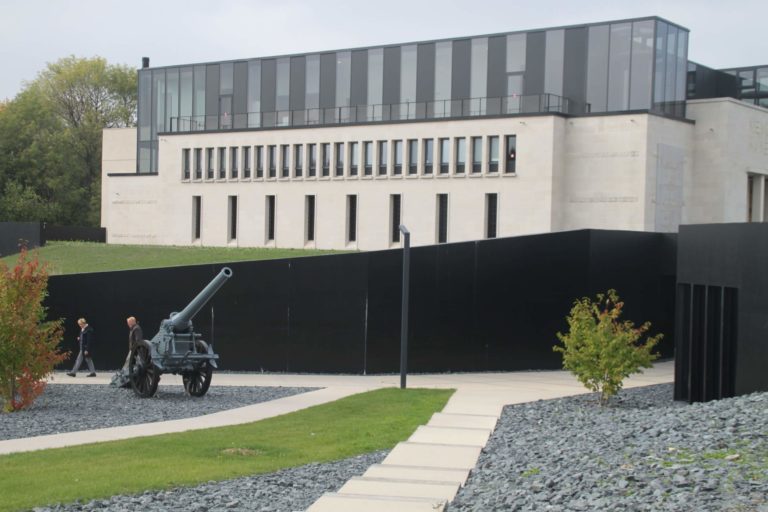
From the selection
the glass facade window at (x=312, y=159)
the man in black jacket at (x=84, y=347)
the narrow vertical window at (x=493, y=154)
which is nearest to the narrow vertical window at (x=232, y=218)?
the glass facade window at (x=312, y=159)

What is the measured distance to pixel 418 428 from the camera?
15625 mm

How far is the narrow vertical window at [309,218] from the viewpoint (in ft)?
173

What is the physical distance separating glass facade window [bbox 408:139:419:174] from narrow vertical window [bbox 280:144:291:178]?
7410 mm

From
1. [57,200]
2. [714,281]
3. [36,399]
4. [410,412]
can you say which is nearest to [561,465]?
[410,412]

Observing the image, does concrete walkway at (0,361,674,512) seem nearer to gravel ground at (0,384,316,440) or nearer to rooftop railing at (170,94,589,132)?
gravel ground at (0,384,316,440)

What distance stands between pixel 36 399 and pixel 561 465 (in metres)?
13.8

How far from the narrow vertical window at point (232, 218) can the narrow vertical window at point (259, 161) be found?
7.30 feet

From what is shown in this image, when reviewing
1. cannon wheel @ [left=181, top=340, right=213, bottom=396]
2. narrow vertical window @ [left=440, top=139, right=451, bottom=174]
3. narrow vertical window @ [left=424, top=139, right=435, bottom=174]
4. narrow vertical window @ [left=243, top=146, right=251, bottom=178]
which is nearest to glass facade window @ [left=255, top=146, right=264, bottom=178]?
narrow vertical window @ [left=243, top=146, right=251, bottom=178]

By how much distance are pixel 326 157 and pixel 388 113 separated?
13.3 ft

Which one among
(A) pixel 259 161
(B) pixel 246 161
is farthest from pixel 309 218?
(B) pixel 246 161

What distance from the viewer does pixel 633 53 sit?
44.5 metres

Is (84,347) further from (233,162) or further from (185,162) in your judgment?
(185,162)

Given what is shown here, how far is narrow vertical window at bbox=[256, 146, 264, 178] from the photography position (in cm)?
5431

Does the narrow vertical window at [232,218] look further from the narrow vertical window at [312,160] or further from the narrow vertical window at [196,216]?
the narrow vertical window at [312,160]
